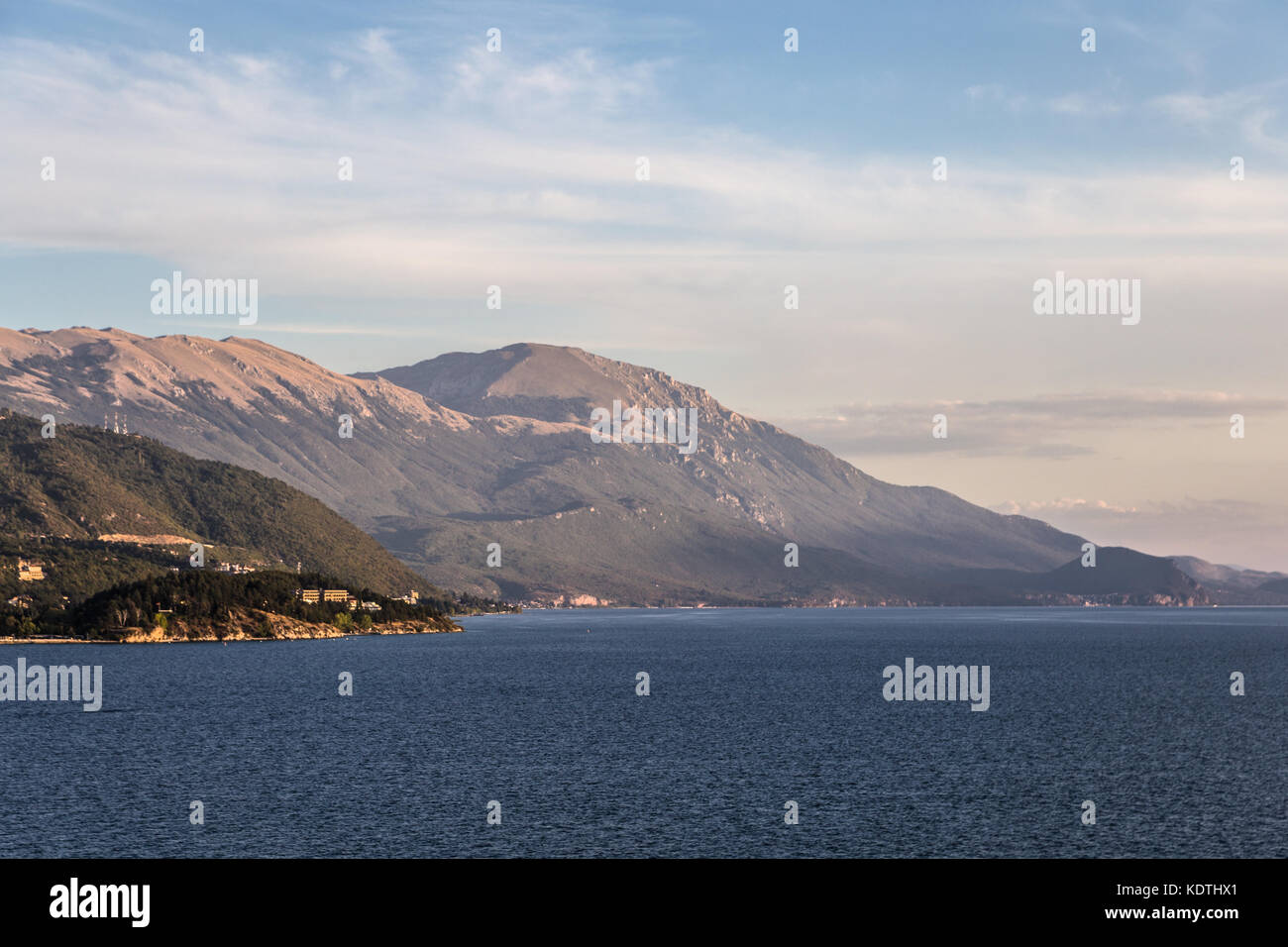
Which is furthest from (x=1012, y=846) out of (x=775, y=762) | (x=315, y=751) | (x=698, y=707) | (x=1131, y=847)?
(x=698, y=707)

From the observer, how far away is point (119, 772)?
107125mm

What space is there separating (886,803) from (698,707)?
76967 millimetres
